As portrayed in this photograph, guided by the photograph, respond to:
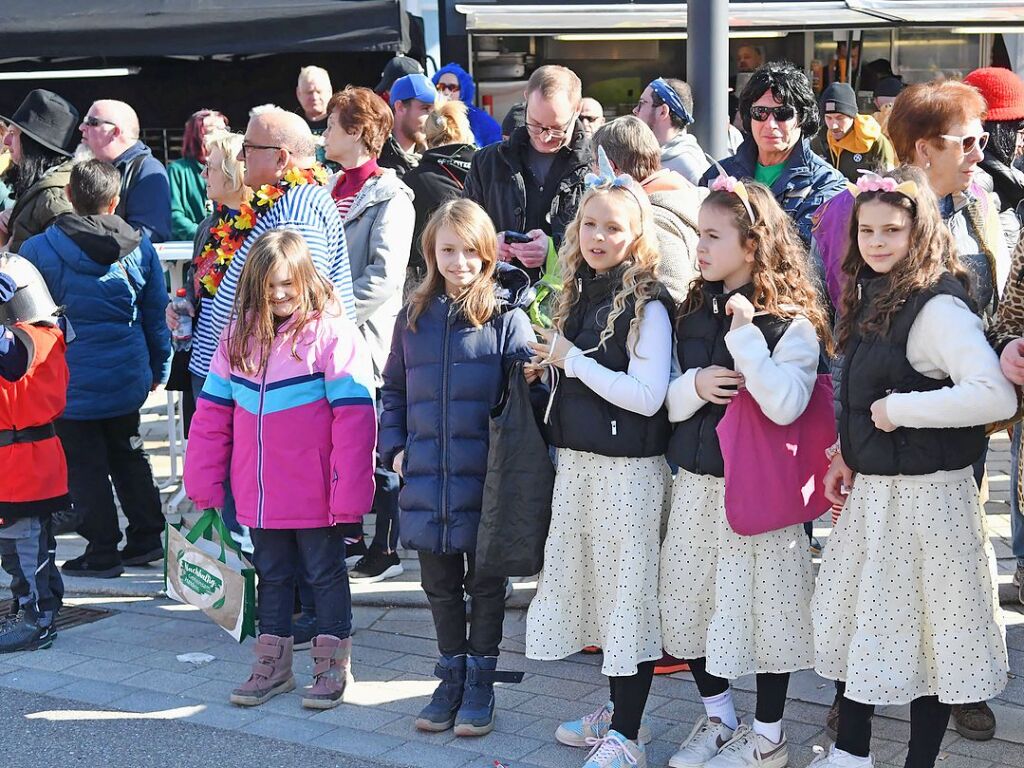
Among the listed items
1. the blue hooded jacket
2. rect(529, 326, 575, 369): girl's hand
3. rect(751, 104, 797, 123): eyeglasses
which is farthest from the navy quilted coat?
the blue hooded jacket

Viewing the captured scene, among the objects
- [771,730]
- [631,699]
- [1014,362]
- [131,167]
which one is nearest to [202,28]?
[131,167]

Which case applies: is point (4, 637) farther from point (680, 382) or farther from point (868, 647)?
point (868, 647)

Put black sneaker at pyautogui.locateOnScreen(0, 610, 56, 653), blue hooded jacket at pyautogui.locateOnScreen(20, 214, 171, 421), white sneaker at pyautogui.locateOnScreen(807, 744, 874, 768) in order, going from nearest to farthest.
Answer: white sneaker at pyautogui.locateOnScreen(807, 744, 874, 768), black sneaker at pyautogui.locateOnScreen(0, 610, 56, 653), blue hooded jacket at pyautogui.locateOnScreen(20, 214, 171, 421)

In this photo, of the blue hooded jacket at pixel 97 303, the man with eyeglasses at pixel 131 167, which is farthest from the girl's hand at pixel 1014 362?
the man with eyeglasses at pixel 131 167

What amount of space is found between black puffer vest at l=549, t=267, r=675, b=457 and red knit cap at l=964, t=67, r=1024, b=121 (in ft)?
6.17

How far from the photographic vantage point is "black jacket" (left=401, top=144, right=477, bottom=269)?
21.2 ft

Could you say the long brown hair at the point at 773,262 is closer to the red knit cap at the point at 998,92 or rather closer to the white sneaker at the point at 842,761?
the white sneaker at the point at 842,761

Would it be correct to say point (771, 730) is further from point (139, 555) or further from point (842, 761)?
point (139, 555)

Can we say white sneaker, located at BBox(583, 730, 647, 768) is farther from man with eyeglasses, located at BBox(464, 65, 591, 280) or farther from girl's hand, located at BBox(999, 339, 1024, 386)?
man with eyeglasses, located at BBox(464, 65, 591, 280)

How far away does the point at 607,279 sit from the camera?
432 centimetres

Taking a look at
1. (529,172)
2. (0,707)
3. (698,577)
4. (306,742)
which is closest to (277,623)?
(306,742)

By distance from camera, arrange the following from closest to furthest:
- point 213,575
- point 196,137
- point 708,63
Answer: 1. point 213,575
2. point 708,63
3. point 196,137

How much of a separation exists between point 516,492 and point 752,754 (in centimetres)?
105

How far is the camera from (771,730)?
4.21m
